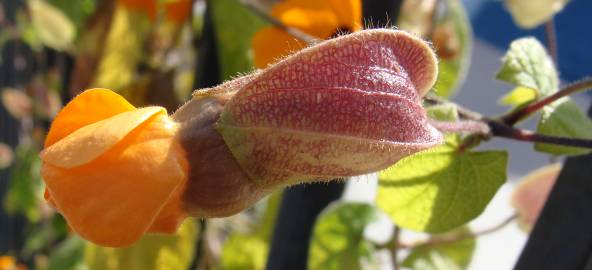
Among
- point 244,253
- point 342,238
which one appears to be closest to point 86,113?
point 342,238

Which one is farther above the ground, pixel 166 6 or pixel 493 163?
pixel 493 163

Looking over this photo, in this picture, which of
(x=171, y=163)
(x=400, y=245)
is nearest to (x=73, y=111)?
(x=171, y=163)

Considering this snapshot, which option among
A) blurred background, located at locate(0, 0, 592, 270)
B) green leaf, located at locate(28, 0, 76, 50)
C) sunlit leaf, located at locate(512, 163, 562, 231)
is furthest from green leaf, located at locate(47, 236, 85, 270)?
sunlit leaf, located at locate(512, 163, 562, 231)

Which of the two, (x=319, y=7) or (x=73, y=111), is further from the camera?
(x=319, y=7)

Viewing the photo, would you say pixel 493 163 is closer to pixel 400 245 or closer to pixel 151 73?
pixel 400 245

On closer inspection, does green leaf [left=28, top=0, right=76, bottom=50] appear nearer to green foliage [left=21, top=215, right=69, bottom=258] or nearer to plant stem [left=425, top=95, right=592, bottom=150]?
green foliage [left=21, top=215, right=69, bottom=258]

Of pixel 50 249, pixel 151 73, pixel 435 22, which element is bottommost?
pixel 50 249

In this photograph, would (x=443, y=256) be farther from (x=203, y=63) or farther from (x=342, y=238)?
(x=203, y=63)
